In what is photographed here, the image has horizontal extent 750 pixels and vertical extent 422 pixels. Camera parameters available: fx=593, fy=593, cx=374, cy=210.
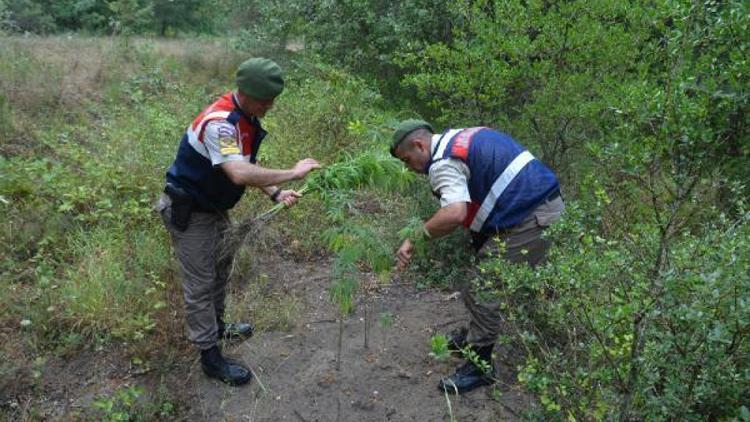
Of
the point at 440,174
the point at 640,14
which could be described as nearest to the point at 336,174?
the point at 440,174

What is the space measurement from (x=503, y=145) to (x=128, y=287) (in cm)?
306

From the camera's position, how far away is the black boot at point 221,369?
396 centimetres

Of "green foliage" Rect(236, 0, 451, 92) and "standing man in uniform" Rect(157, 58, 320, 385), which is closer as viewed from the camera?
"standing man in uniform" Rect(157, 58, 320, 385)

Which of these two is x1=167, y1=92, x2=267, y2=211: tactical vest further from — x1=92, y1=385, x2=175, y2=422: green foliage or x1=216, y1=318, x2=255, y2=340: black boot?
x1=92, y1=385, x2=175, y2=422: green foliage

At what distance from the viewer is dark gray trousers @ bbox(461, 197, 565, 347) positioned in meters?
3.60

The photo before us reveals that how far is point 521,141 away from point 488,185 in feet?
7.33

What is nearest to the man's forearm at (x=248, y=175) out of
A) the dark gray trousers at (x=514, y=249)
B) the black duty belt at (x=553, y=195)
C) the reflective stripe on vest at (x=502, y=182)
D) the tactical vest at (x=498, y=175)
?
the tactical vest at (x=498, y=175)

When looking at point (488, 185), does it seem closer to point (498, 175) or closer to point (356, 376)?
point (498, 175)

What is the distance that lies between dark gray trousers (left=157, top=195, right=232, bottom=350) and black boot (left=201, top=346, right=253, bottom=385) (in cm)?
8

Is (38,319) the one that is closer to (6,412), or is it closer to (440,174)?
(6,412)

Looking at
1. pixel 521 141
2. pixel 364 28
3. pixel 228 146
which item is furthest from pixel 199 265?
pixel 364 28

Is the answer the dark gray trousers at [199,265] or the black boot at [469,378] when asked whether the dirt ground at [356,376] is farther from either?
the dark gray trousers at [199,265]

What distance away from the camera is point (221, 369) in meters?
→ 3.97

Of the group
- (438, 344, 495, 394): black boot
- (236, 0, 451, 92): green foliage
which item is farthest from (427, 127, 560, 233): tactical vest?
(236, 0, 451, 92): green foliage
